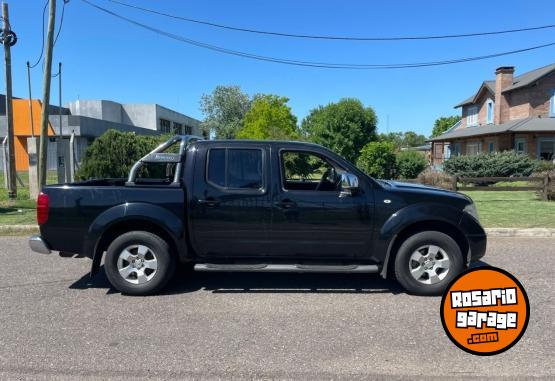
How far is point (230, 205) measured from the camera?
4.89 m

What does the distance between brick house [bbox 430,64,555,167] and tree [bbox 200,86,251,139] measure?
35.3 m

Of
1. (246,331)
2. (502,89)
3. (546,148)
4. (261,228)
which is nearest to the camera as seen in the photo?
(246,331)

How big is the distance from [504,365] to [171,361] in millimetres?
2632

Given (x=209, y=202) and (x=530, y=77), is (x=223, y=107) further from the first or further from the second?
(x=209, y=202)

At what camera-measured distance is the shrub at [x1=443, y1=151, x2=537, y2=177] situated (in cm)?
2133

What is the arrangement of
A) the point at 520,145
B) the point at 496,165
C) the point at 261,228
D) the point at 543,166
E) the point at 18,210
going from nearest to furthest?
the point at 261,228, the point at 18,210, the point at 496,165, the point at 543,166, the point at 520,145

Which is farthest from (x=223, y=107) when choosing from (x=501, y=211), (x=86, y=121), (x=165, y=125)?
(x=501, y=211)

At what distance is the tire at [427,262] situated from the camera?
4793 millimetres

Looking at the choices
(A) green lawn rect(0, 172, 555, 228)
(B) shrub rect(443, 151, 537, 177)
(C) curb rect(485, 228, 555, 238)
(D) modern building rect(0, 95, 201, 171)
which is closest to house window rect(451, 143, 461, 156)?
(B) shrub rect(443, 151, 537, 177)

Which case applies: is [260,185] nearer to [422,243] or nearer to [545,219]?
[422,243]

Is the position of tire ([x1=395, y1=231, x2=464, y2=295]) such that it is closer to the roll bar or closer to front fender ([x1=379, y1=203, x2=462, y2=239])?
front fender ([x1=379, y1=203, x2=462, y2=239])

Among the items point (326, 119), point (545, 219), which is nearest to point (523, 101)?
point (326, 119)

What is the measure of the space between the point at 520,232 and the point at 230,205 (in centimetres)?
651

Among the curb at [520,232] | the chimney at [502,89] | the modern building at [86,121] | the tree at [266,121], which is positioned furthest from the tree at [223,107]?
the curb at [520,232]
